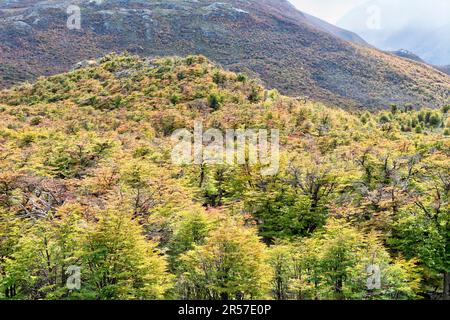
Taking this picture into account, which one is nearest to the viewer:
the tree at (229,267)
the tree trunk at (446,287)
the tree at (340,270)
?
the tree at (229,267)

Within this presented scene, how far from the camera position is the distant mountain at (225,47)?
8075cm

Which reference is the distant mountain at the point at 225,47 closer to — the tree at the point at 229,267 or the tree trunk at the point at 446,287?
the tree trunk at the point at 446,287

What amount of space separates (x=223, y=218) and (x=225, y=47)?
267 ft

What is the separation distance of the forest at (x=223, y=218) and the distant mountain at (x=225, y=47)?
151 ft

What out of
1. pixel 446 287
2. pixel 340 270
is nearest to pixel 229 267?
pixel 340 270

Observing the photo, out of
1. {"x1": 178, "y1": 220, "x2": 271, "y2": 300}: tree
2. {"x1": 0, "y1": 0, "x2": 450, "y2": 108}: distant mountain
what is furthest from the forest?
{"x1": 0, "y1": 0, "x2": 450, "y2": 108}: distant mountain

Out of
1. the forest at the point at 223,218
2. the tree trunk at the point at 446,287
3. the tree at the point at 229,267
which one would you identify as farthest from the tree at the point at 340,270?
the tree trunk at the point at 446,287

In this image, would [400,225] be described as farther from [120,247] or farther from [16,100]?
[16,100]

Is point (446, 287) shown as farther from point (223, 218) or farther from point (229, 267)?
point (229, 267)

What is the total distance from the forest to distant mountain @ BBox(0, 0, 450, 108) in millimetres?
45917

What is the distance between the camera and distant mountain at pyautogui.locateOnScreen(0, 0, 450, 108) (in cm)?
8075

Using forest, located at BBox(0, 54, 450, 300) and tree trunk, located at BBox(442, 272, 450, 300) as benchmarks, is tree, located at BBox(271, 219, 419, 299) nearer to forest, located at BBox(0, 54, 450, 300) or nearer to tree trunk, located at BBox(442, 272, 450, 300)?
forest, located at BBox(0, 54, 450, 300)
